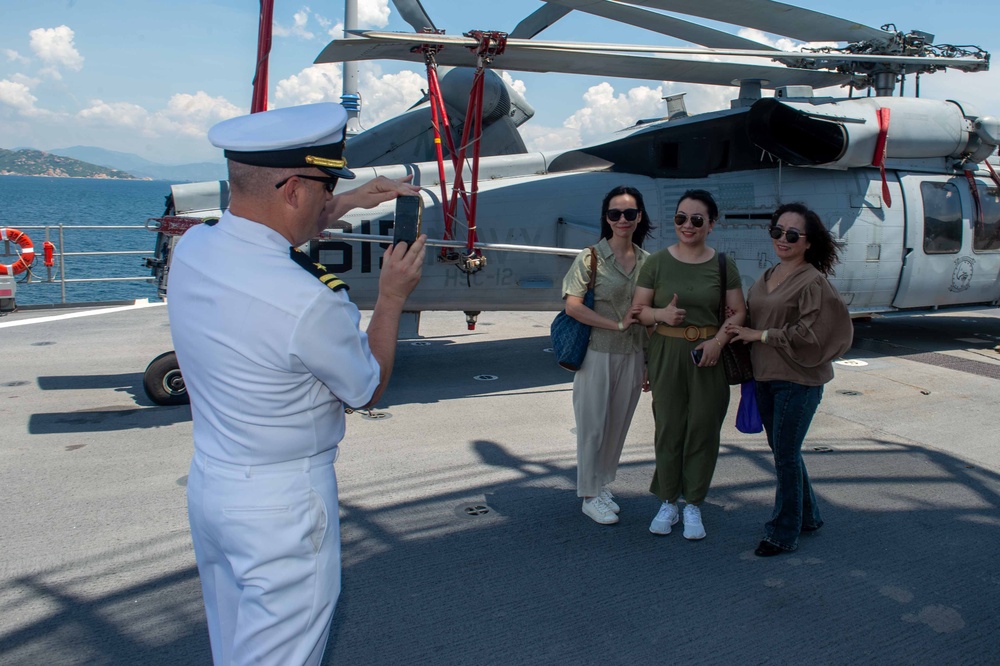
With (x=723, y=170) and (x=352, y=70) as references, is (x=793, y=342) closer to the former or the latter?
(x=723, y=170)

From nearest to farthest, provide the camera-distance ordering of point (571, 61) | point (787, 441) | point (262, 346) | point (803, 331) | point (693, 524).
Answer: point (262, 346), point (803, 331), point (787, 441), point (693, 524), point (571, 61)

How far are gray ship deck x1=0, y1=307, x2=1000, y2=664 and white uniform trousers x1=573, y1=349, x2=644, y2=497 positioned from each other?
1.13 feet

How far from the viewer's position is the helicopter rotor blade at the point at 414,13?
6.59 m

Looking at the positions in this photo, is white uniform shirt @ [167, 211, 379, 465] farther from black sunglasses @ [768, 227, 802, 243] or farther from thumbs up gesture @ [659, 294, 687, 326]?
black sunglasses @ [768, 227, 802, 243]

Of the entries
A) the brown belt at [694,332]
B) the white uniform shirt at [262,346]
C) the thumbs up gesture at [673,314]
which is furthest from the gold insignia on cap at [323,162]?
the brown belt at [694,332]

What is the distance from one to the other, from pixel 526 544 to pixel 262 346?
251 cm

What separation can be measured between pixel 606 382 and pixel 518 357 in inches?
164

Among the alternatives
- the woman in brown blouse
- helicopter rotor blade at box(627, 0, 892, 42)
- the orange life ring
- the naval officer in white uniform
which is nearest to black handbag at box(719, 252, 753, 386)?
the woman in brown blouse

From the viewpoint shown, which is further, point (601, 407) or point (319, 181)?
point (601, 407)

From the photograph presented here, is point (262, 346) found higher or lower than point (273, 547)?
higher

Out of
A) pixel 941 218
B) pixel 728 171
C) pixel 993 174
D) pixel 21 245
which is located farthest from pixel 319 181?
pixel 21 245

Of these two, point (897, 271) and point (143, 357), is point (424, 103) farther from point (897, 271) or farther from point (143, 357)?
point (897, 271)

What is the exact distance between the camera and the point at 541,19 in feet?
22.4

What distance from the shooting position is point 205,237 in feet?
5.84
